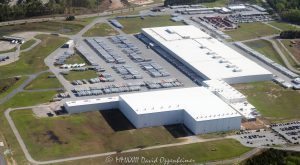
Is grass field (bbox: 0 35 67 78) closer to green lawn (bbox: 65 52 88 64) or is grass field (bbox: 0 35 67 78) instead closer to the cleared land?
green lawn (bbox: 65 52 88 64)

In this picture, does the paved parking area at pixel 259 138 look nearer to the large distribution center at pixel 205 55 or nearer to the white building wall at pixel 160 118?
the white building wall at pixel 160 118

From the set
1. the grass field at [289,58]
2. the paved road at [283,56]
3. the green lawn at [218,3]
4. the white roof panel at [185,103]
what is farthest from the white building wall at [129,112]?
the green lawn at [218,3]

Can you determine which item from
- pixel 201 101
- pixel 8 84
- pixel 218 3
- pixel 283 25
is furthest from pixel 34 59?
pixel 218 3

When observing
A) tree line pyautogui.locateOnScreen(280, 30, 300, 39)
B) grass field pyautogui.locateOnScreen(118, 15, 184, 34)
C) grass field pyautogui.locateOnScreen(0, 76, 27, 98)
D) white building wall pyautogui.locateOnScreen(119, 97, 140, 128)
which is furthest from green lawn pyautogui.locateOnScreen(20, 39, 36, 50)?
tree line pyautogui.locateOnScreen(280, 30, 300, 39)

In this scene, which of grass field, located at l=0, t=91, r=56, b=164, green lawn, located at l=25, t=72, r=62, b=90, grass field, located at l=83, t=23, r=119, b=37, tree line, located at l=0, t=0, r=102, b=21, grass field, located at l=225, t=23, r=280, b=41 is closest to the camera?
grass field, located at l=0, t=91, r=56, b=164

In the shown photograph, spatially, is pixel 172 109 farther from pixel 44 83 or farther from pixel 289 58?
pixel 289 58
